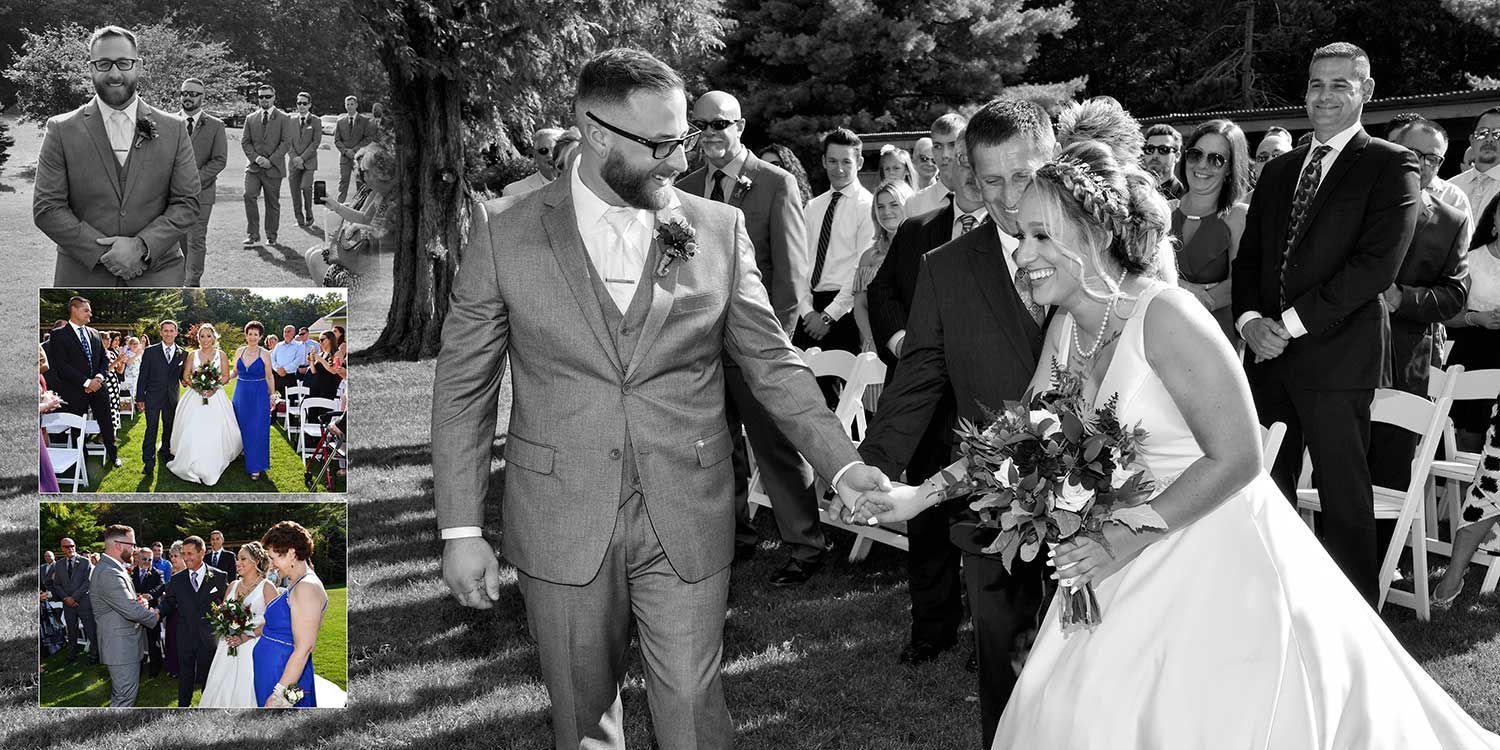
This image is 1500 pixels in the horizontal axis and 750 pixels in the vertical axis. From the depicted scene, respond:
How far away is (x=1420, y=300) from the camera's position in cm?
668

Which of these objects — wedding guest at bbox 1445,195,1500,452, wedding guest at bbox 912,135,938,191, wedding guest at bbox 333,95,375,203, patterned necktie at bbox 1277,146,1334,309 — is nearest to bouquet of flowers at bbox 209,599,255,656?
wedding guest at bbox 333,95,375,203

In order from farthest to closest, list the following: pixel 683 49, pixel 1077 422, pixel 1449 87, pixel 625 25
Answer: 1. pixel 1449 87
2. pixel 683 49
3. pixel 625 25
4. pixel 1077 422

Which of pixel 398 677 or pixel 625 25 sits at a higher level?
pixel 625 25

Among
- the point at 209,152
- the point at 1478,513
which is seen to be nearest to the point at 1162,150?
the point at 1478,513

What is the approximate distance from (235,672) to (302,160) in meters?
2.69

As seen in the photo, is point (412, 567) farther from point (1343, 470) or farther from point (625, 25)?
point (625, 25)

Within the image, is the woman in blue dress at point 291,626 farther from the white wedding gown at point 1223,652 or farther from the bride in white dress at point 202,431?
the white wedding gown at point 1223,652

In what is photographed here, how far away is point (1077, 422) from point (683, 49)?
17.4 m

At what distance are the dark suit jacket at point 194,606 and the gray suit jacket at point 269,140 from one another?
6.91ft

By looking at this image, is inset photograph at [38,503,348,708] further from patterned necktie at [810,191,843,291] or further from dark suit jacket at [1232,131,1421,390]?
patterned necktie at [810,191,843,291]

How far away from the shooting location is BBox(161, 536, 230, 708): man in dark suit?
5.12 meters

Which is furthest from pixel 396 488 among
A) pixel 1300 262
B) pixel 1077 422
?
pixel 1077 422

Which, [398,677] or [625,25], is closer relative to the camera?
Answer: [398,677]

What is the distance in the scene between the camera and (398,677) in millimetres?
5750
